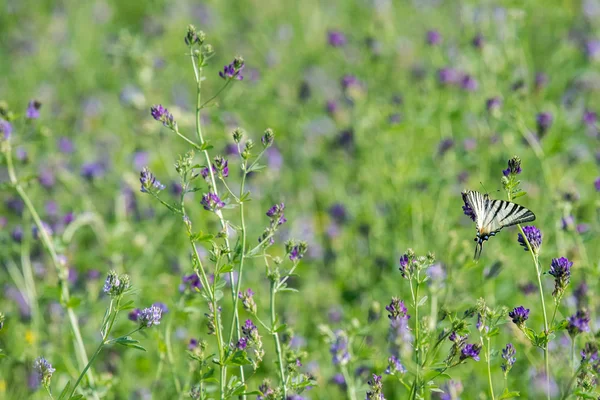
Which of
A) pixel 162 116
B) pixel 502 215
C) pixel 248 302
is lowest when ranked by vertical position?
pixel 248 302

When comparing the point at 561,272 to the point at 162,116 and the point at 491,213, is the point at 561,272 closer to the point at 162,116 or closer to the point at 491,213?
the point at 491,213

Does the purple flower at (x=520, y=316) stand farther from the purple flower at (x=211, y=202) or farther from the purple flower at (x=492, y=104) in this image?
the purple flower at (x=492, y=104)

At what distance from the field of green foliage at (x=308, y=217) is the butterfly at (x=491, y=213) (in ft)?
0.25

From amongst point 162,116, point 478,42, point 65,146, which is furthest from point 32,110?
point 478,42

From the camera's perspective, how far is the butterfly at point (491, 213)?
2.13 metres

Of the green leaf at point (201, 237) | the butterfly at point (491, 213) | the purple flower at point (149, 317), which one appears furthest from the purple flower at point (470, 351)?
the purple flower at point (149, 317)

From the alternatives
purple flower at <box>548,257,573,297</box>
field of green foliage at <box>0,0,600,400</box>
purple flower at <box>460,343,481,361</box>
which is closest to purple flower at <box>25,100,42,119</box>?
field of green foliage at <box>0,0,600,400</box>

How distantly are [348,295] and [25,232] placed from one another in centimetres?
182

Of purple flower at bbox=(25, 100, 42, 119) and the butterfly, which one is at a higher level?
purple flower at bbox=(25, 100, 42, 119)

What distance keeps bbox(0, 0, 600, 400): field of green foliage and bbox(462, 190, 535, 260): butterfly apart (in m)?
0.08

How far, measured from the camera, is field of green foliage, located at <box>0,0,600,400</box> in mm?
2373

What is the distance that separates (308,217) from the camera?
504 centimetres

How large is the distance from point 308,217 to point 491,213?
2868 mm

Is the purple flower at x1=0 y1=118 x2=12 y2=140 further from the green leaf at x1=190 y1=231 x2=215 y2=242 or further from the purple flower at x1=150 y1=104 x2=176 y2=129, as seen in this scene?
the green leaf at x1=190 y1=231 x2=215 y2=242
